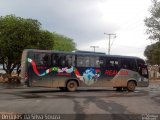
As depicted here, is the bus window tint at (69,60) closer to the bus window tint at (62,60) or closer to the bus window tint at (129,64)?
the bus window tint at (62,60)

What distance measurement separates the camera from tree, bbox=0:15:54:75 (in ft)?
152

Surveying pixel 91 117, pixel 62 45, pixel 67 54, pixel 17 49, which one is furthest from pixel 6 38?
pixel 62 45

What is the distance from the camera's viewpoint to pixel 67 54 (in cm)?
2980

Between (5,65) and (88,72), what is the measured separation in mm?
23621

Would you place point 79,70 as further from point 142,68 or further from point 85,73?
point 142,68

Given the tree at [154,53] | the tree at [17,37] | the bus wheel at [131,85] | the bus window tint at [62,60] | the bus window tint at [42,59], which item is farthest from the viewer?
the tree at [154,53]

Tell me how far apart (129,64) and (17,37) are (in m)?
18.3

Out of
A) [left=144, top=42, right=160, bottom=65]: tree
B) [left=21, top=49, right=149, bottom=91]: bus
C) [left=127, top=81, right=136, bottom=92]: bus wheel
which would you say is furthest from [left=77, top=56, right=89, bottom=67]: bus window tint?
[left=144, top=42, right=160, bottom=65]: tree

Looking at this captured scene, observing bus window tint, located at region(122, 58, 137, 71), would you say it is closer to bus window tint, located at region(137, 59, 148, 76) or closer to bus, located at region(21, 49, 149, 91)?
bus, located at region(21, 49, 149, 91)

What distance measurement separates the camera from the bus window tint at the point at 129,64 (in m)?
32.2

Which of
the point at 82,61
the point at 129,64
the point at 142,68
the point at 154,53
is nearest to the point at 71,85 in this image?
the point at 82,61

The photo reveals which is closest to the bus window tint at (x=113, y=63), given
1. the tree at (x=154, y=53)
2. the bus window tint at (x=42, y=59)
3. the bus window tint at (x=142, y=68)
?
the bus window tint at (x=142, y=68)

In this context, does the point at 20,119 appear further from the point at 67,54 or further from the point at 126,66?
the point at 126,66

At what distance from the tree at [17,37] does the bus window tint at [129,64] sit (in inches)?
648
